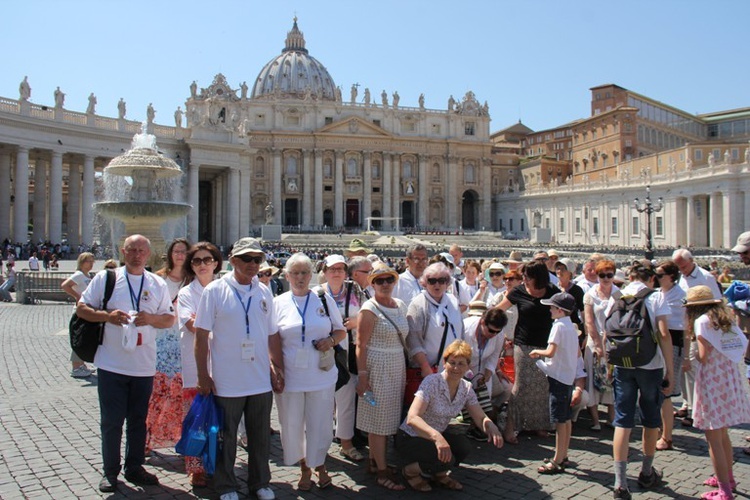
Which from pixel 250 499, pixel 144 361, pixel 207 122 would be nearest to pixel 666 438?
pixel 250 499

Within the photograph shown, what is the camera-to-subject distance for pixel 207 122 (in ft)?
128

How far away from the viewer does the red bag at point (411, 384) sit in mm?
5355

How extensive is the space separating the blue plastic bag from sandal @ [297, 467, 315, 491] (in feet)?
2.55

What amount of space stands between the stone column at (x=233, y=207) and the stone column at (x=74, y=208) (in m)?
8.76

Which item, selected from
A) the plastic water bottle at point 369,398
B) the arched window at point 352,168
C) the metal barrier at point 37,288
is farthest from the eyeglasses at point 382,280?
the arched window at point 352,168

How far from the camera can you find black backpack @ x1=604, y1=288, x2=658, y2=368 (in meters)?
5.10

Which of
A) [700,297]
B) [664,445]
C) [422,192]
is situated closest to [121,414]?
[700,297]

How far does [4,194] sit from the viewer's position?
32.8 m

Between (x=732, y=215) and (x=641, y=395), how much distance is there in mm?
42366

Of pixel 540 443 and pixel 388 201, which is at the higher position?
pixel 388 201

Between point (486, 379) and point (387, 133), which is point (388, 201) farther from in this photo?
point (486, 379)

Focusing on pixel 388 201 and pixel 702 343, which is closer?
pixel 702 343

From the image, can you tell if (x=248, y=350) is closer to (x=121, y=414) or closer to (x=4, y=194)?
(x=121, y=414)

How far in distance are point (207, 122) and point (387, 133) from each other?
38284 mm
